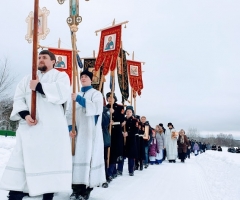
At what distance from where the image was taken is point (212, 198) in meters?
5.17

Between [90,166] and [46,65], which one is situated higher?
[46,65]

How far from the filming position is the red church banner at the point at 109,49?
7.38 metres

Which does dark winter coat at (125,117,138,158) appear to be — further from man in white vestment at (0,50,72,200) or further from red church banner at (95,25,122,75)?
man in white vestment at (0,50,72,200)

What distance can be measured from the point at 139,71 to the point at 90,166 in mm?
7595

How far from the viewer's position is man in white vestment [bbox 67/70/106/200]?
4371mm

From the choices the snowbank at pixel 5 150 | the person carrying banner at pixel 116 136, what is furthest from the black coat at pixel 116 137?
the snowbank at pixel 5 150

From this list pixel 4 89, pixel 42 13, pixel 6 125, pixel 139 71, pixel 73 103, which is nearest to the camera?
pixel 73 103

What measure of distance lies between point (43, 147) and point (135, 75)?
851 centimetres

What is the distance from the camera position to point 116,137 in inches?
274

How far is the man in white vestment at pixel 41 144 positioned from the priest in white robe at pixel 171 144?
12.1m

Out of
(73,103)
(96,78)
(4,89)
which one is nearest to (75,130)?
(73,103)

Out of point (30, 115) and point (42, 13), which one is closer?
point (30, 115)

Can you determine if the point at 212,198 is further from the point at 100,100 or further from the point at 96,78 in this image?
the point at 96,78

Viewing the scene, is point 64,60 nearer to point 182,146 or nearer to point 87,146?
point 87,146
